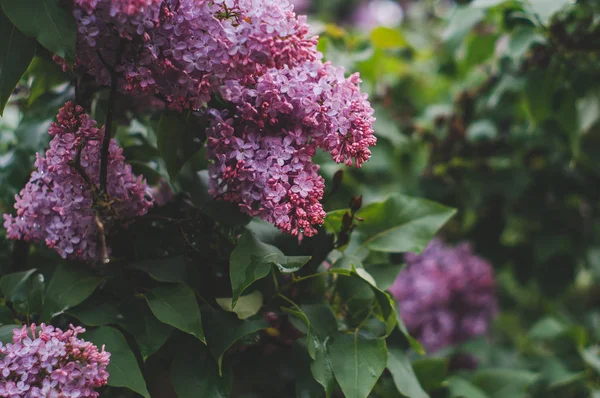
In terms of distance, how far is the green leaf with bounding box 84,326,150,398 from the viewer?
66cm

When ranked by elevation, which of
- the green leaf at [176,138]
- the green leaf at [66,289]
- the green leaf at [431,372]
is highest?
the green leaf at [176,138]

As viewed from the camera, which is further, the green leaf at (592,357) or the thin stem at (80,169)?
the green leaf at (592,357)

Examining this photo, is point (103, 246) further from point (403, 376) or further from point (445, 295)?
point (445, 295)

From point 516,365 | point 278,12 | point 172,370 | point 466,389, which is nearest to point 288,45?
point 278,12

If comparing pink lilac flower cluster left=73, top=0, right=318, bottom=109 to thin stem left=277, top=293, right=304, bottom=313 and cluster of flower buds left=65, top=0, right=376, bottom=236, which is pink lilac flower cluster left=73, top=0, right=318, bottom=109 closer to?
cluster of flower buds left=65, top=0, right=376, bottom=236

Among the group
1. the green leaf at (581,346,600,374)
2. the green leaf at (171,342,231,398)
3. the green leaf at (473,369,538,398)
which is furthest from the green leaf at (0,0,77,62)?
the green leaf at (581,346,600,374)

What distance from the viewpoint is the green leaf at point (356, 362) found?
0.72 m

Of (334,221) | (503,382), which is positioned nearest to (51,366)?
(334,221)

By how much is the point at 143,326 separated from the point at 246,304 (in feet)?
0.43

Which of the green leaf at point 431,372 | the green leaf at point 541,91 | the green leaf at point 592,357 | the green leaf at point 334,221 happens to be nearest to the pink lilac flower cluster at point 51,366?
the green leaf at point 334,221

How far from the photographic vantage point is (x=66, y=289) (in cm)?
74

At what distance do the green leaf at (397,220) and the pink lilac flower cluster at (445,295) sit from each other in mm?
623

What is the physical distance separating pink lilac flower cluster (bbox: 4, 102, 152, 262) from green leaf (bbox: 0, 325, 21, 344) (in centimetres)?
10

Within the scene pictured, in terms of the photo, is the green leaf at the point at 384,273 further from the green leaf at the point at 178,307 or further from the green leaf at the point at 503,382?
the green leaf at the point at 503,382
